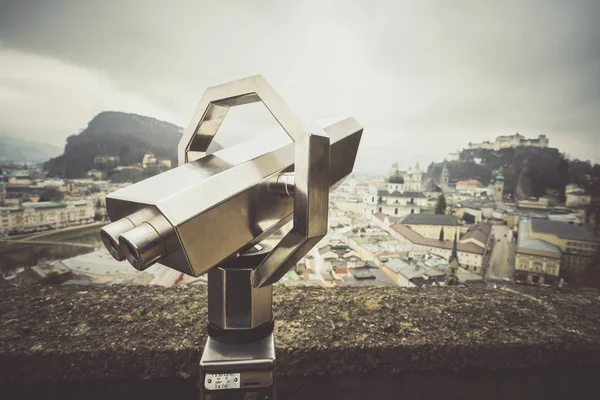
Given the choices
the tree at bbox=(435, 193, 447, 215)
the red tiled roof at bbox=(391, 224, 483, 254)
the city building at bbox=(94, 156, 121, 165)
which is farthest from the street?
the city building at bbox=(94, 156, 121, 165)

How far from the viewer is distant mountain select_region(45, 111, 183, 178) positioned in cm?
161

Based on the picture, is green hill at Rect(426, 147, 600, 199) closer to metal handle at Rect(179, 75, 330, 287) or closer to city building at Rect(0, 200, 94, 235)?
metal handle at Rect(179, 75, 330, 287)

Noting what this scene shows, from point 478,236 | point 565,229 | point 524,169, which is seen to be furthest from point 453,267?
point 524,169

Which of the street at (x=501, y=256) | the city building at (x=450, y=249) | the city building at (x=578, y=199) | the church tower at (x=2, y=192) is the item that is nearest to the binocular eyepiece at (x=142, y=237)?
the church tower at (x=2, y=192)

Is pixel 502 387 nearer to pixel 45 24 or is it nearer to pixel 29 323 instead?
pixel 29 323

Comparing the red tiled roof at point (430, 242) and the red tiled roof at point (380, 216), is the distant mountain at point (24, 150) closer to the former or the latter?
the red tiled roof at point (380, 216)

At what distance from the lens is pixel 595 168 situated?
1.84 m

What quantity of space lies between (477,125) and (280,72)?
125 centimetres

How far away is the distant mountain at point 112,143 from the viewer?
1608mm

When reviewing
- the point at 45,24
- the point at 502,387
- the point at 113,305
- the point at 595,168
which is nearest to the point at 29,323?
the point at 113,305

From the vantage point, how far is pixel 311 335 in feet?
2.32

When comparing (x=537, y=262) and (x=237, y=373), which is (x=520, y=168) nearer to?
(x=537, y=262)

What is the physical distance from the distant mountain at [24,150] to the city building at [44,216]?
0.82 ft

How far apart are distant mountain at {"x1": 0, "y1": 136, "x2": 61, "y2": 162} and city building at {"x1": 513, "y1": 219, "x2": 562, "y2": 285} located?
2652 mm
